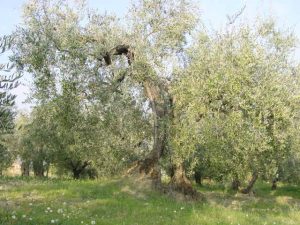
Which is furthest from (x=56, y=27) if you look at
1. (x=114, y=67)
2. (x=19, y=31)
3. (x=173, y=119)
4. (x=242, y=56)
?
(x=242, y=56)

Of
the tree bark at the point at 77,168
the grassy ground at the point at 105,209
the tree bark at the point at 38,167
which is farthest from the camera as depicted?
the tree bark at the point at 38,167

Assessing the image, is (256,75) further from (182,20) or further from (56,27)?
(56,27)

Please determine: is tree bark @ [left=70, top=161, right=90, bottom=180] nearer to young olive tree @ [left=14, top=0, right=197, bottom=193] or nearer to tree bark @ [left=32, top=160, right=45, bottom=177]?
tree bark @ [left=32, top=160, right=45, bottom=177]

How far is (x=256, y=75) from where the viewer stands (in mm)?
22594

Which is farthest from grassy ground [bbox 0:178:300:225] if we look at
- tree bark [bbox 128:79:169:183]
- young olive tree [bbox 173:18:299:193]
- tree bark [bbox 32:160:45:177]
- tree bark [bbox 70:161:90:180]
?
tree bark [bbox 32:160:45:177]

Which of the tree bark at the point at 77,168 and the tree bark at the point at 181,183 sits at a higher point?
the tree bark at the point at 77,168

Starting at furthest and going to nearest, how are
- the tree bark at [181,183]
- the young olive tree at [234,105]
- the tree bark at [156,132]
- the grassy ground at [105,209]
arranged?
the tree bark at [156,132], the tree bark at [181,183], the young olive tree at [234,105], the grassy ground at [105,209]

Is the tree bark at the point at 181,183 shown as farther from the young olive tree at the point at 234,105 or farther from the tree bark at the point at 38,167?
the tree bark at the point at 38,167

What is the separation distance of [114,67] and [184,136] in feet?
21.9

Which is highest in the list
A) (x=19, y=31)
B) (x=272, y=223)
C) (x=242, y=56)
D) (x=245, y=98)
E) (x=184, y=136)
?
(x=19, y=31)

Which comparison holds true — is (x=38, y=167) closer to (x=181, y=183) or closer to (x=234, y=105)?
(x=181, y=183)

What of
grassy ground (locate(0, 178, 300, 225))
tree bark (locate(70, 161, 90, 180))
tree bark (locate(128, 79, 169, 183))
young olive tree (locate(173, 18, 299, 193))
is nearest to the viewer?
grassy ground (locate(0, 178, 300, 225))

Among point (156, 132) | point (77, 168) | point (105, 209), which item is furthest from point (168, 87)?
point (77, 168)

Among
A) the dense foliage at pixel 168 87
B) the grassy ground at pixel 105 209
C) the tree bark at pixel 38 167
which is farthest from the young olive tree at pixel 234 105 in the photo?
the tree bark at pixel 38 167
